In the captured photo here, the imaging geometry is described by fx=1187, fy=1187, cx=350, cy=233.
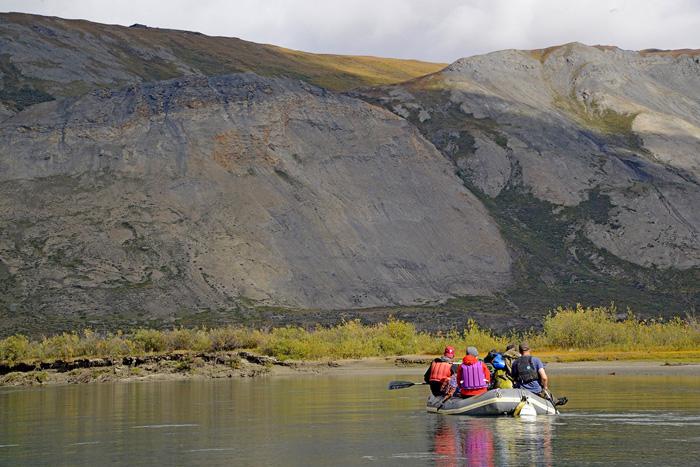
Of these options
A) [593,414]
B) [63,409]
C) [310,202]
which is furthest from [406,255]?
[593,414]

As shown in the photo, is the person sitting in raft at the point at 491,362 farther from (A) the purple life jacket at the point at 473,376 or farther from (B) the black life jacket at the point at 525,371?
(B) the black life jacket at the point at 525,371

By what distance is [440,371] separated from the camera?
1272 inches

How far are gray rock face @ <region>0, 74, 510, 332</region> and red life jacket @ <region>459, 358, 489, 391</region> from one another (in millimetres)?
52776

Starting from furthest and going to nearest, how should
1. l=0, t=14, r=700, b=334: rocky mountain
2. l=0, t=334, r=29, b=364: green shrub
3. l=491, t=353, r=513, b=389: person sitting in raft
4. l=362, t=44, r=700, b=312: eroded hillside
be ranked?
1. l=362, t=44, r=700, b=312: eroded hillside
2. l=0, t=14, r=700, b=334: rocky mountain
3. l=0, t=334, r=29, b=364: green shrub
4. l=491, t=353, r=513, b=389: person sitting in raft

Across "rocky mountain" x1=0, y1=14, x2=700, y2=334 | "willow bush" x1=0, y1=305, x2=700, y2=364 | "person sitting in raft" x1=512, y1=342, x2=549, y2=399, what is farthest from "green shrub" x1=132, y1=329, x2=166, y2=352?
"person sitting in raft" x1=512, y1=342, x2=549, y2=399

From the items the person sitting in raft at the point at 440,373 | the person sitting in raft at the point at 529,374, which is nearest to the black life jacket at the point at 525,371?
the person sitting in raft at the point at 529,374

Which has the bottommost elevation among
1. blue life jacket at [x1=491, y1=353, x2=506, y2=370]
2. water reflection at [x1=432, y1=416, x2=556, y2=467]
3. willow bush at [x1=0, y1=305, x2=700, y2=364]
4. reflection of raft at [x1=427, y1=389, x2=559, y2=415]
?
water reflection at [x1=432, y1=416, x2=556, y2=467]

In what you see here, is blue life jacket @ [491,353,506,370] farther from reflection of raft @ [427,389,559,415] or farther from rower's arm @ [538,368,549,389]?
rower's arm @ [538,368,549,389]

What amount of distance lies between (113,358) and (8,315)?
2168 cm

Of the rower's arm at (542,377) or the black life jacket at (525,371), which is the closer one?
the rower's arm at (542,377)

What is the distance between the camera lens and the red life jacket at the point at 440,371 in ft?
106

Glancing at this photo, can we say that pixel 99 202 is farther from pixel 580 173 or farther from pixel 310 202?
pixel 580 173

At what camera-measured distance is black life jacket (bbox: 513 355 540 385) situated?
2947 centimetres

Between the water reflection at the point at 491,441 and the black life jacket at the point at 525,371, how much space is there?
1109 millimetres
